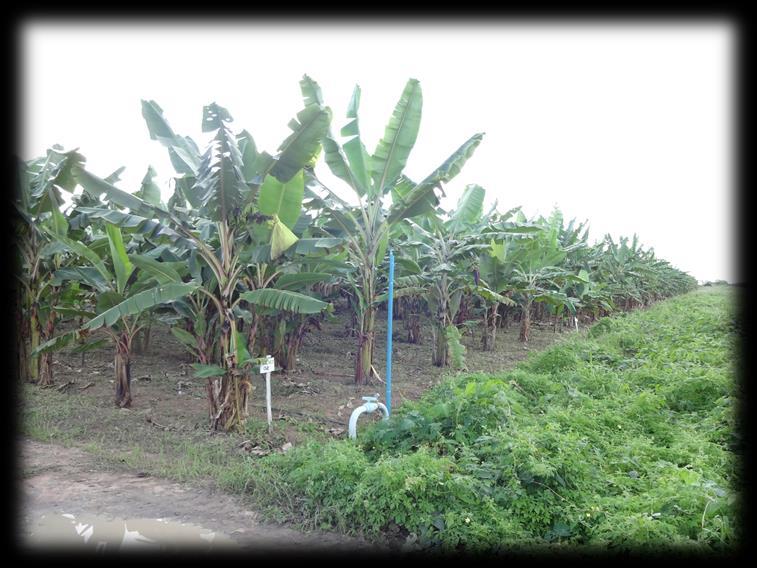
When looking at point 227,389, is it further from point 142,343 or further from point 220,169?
point 142,343

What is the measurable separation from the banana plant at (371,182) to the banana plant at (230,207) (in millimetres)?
1689

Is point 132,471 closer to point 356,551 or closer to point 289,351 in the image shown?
point 356,551

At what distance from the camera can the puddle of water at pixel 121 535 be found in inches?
141

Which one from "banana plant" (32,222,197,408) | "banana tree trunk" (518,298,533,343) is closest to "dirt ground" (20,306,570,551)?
"banana tree trunk" (518,298,533,343)

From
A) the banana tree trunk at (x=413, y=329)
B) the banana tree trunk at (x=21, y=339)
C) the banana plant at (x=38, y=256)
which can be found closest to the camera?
the banana plant at (x=38, y=256)

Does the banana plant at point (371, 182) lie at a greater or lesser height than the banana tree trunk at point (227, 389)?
greater

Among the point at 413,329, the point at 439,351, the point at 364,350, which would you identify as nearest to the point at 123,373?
the point at 364,350

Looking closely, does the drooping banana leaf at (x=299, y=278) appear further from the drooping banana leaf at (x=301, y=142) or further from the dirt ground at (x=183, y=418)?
the dirt ground at (x=183, y=418)

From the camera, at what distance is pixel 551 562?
3.23 meters

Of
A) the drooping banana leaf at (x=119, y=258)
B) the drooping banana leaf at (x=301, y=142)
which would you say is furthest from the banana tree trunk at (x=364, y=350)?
the drooping banana leaf at (x=119, y=258)

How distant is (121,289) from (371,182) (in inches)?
162

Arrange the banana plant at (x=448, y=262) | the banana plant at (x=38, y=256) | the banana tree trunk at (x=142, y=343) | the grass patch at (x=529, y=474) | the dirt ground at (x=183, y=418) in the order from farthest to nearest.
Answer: the banana tree trunk at (x=142, y=343)
the banana plant at (x=448, y=262)
the banana plant at (x=38, y=256)
the dirt ground at (x=183, y=418)
the grass patch at (x=529, y=474)

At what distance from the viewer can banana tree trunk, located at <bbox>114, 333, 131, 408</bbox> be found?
702 cm

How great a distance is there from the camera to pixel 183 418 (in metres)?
6.73
